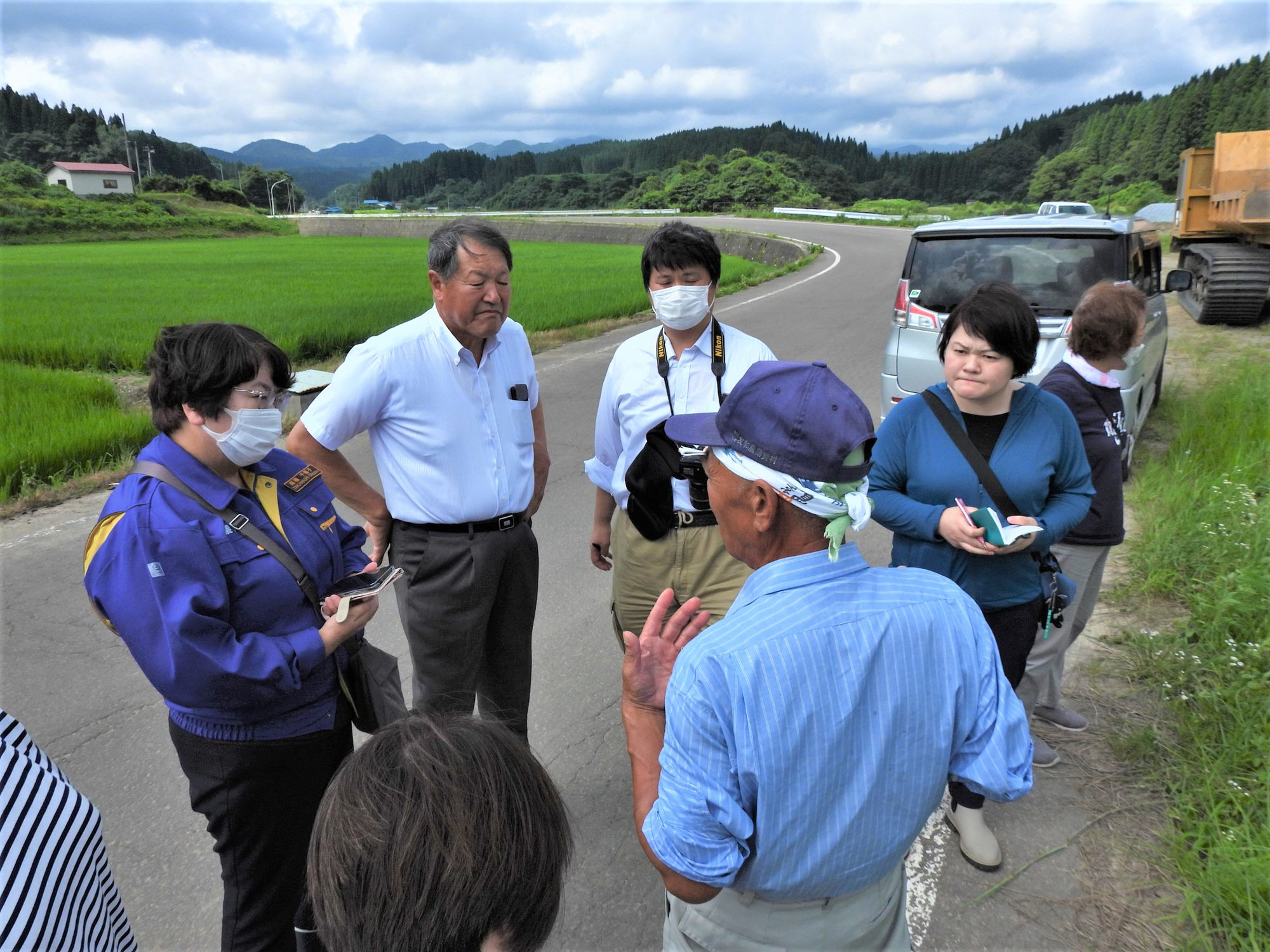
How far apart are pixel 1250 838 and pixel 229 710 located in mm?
2908

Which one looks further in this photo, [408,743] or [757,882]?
[757,882]

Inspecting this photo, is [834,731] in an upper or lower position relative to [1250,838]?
upper

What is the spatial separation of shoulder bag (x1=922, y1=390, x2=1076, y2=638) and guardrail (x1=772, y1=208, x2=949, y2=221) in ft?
117

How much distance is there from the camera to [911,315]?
605 centimetres

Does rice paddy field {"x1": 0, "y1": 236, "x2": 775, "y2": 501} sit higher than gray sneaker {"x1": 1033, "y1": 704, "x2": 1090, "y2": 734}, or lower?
higher

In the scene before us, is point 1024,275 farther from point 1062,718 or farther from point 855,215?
point 855,215

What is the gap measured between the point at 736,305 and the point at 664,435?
13.7 meters

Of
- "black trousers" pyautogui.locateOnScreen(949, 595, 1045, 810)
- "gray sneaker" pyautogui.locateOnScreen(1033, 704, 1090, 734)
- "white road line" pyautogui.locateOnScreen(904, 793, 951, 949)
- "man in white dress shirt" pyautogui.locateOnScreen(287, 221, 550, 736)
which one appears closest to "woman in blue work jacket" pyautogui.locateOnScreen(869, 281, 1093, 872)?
"black trousers" pyautogui.locateOnScreen(949, 595, 1045, 810)

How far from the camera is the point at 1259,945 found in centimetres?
214

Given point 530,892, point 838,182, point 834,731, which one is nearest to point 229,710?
point 530,892

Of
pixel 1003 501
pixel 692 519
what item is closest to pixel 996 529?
pixel 1003 501

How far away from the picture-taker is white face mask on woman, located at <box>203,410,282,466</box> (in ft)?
6.44

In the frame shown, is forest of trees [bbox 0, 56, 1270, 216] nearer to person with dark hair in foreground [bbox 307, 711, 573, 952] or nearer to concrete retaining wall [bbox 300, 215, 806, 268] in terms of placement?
concrete retaining wall [bbox 300, 215, 806, 268]

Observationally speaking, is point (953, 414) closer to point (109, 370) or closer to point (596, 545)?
point (596, 545)
